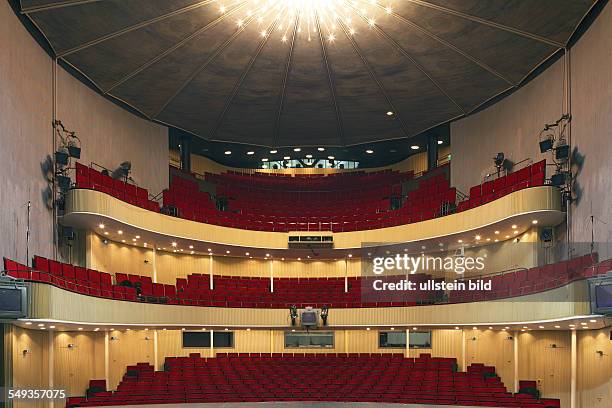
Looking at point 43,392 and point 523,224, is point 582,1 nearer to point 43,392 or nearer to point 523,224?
point 523,224

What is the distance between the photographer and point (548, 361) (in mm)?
25625

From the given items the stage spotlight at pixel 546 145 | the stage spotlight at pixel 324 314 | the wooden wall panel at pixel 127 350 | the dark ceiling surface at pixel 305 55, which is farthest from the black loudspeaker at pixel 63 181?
the stage spotlight at pixel 546 145

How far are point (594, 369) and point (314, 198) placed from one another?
1862 cm

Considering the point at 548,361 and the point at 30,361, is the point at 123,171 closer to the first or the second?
the point at 30,361

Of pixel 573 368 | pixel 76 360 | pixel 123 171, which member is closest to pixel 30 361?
pixel 76 360

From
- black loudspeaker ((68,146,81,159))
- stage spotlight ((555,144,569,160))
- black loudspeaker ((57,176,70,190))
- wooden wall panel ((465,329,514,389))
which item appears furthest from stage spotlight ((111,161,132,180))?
stage spotlight ((555,144,569,160))

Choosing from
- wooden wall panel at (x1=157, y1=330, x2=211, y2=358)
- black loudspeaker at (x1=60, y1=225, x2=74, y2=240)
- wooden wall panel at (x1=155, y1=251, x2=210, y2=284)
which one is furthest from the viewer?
wooden wall panel at (x1=155, y1=251, x2=210, y2=284)

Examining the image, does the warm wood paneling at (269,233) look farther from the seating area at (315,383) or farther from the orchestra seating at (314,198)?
the seating area at (315,383)

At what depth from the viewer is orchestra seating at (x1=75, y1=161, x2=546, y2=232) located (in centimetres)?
2908

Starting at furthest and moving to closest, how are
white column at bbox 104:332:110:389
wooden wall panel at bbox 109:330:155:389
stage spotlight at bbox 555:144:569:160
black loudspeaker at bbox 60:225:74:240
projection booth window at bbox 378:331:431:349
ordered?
projection booth window at bbox 378:331:431:349 → wooden wall panel at bbox 109:330:155:389 → white column at bbox 104:332:110:389 → black loudspeaker at bbox 60:225:74:240 → stage spotlight at bbox 555:144:569:160

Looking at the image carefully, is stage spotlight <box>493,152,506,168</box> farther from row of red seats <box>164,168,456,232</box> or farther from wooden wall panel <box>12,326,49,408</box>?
wooden wall panel <box>12,326,49,408</box>

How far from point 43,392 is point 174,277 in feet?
35.7

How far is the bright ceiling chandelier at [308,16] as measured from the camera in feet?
74.6

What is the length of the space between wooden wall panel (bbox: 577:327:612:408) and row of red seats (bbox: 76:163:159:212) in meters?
15.1
